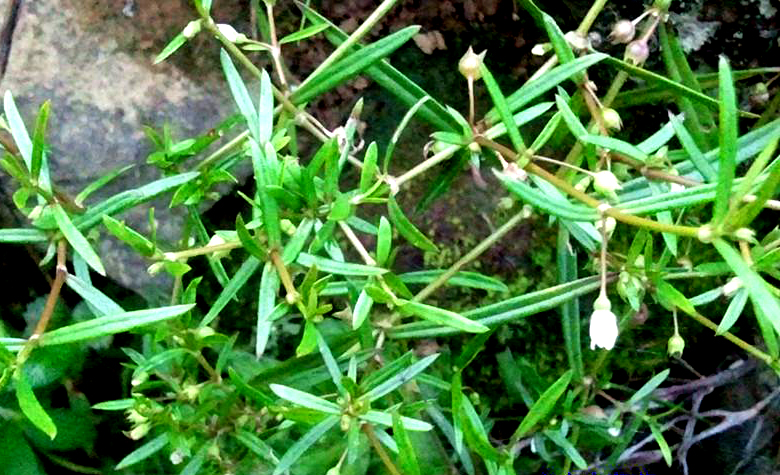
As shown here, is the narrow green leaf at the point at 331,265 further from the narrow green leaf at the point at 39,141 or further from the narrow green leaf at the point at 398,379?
the narrow green leaf at the point at 39,141

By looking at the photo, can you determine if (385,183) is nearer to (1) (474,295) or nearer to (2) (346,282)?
(2) (346,282)

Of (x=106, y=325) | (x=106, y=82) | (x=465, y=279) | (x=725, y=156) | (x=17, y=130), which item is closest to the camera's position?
(x=725, y=156)

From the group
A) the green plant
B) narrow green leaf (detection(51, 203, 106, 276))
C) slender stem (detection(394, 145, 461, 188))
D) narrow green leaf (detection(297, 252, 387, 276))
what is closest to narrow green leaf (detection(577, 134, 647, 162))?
the green plant

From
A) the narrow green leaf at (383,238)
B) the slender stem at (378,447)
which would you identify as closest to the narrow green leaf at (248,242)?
the narrow green leaf at (383,238)

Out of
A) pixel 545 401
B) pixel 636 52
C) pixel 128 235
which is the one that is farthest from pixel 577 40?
pixel 128 235

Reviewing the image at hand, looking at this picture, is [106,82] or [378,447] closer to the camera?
[378,447]

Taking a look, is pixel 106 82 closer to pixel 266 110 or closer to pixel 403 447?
pixel 266 110
